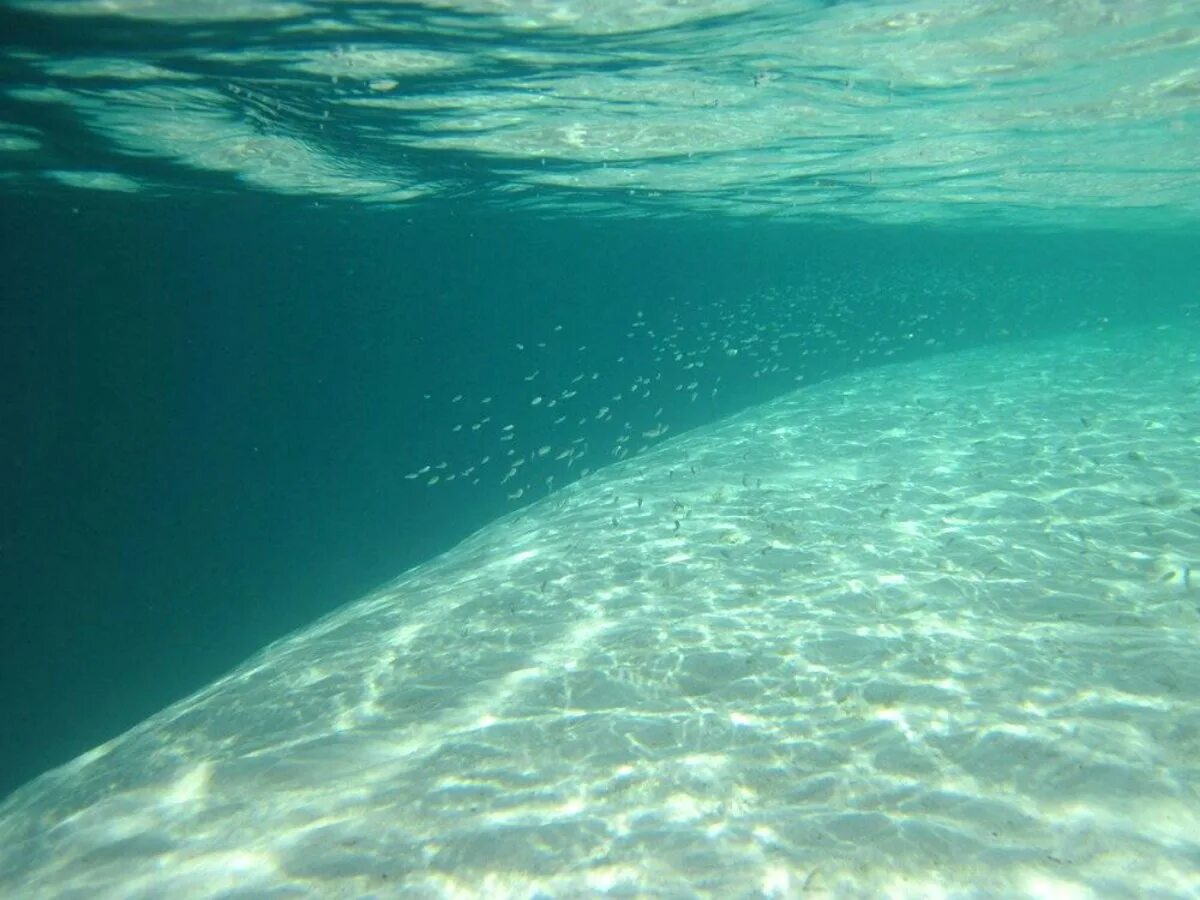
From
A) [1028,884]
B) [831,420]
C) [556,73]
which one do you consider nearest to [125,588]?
[556,73]

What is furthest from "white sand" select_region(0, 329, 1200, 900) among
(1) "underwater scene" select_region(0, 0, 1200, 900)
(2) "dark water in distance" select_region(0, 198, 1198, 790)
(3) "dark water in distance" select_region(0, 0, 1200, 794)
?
(2) "dark water in distance" select_region(0, 198, 1198, 790)

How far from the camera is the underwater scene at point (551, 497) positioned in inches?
221

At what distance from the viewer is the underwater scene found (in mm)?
5613

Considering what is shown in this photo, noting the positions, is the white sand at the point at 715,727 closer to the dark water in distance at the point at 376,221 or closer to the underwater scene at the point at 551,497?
the underwater scene at the point at 551,497

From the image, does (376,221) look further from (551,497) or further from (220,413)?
(551,497)

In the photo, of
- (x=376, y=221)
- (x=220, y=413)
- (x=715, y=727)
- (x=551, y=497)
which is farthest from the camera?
(x=220, y=413)

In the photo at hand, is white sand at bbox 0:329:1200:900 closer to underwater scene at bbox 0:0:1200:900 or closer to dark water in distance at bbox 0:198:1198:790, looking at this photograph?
underwater scene at bbox 0:0:1200:900

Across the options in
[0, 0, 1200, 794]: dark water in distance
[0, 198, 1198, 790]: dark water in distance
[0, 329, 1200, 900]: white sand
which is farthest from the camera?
[0, 198, 1198, 790]: dark water in distance

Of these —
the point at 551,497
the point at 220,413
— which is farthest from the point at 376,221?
the point at 551,497

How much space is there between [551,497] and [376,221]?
12224 mm

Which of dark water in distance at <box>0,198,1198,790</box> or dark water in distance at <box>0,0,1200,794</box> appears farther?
dark water in distance at <box>0,198,1198,790</box>

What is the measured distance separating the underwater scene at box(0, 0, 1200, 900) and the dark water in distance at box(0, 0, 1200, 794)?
0.46ft

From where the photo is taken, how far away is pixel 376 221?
23.5 m

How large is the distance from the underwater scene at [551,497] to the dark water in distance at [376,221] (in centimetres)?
14
